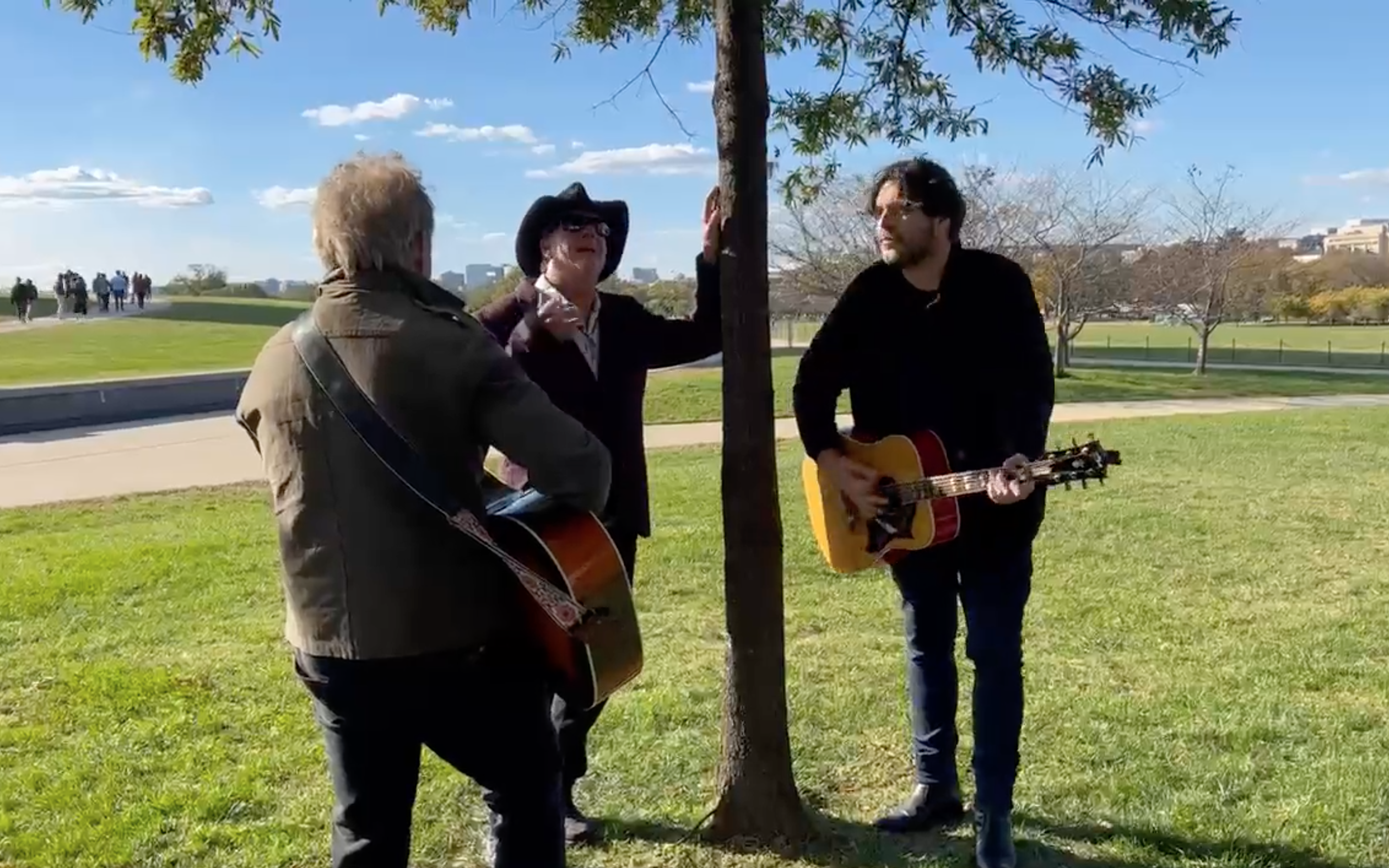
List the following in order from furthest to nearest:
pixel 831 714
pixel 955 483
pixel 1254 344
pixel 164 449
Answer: pixel 1254 344
pixel 164 449
pixel 831 714
pixel 955 483

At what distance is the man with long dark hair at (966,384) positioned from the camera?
11.2 feet

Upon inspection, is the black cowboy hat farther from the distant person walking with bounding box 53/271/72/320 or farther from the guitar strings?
the distant person walking with bounding box 53/271/72/320

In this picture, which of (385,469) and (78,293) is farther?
(78,293)

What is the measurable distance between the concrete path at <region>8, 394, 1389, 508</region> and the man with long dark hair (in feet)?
40.2

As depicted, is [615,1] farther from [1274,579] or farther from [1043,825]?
[1274,579]

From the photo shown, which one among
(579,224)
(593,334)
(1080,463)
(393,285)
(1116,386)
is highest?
(579,224)

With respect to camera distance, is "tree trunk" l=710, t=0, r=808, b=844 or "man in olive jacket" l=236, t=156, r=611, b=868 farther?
"tree trunk" l=710, t=0, r=808, b=844

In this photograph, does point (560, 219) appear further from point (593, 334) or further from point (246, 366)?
point (246, 366)

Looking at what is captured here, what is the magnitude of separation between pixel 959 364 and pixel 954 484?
35 centimetres

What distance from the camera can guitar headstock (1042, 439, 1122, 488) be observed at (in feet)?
10.2

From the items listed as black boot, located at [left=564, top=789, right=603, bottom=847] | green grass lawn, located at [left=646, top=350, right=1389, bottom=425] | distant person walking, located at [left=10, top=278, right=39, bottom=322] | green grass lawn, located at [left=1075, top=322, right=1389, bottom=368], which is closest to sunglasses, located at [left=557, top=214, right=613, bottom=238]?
black boot, located at [left=564, top=789, right=603, bottom=847]

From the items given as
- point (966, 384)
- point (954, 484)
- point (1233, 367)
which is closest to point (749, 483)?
point (954, 484)

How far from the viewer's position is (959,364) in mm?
3486

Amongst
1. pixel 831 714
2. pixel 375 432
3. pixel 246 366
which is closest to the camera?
pixel 375 432
